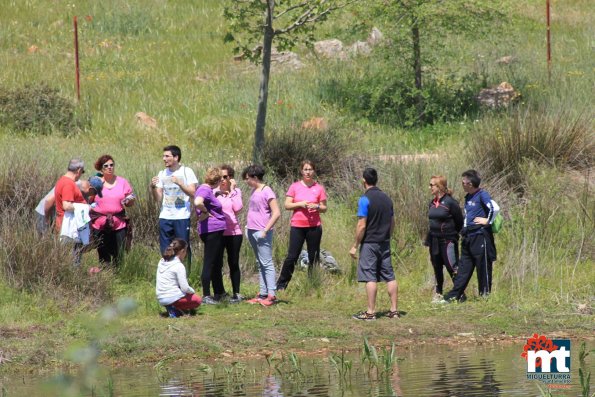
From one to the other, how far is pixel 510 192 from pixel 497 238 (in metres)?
1.77

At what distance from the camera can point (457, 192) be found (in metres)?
15.3

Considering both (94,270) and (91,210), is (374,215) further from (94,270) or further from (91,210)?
(91,210)

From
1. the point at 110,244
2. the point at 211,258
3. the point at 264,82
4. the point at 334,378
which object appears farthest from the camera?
the point at 264,82

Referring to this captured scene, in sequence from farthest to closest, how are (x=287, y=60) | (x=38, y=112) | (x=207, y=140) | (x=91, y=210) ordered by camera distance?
(x=287, y=60) → (x=38, y=112) → (x=207, y=140) → (x=91, y=210)

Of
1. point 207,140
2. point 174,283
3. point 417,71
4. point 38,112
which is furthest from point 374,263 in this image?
point 38,112

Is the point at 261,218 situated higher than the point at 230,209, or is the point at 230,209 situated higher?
the point at 230,209

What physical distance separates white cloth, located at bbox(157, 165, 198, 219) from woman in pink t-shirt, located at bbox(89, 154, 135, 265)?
0.57 m

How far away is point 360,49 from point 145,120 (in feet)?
26.0

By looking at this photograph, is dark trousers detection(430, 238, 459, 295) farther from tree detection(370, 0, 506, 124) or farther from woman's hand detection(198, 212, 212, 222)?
tree detection(370, 0, 506, 124)

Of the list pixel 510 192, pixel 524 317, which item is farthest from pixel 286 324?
pixel 510 192

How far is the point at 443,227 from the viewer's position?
12.1 m

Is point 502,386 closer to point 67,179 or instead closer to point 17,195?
point 67,179

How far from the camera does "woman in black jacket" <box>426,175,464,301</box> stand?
476 inches

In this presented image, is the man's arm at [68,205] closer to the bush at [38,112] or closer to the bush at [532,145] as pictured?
the bush at [532,145]
